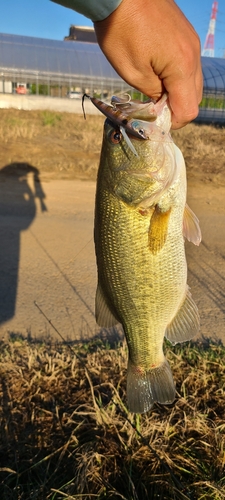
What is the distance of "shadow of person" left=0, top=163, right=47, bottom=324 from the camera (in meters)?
5.09

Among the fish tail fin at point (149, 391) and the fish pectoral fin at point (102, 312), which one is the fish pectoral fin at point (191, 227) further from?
the fish tail fin at point (149, 391)

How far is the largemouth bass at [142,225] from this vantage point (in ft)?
5.87

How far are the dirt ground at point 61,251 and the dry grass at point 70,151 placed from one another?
0.08 meters

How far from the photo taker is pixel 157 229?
5.84ft

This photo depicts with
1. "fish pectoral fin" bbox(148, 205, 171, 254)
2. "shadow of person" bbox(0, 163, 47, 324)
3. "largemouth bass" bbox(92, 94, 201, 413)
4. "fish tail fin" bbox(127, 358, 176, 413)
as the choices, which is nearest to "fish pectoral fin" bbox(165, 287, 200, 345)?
"largemouth bass" bbox(92, 94, 201, 413)

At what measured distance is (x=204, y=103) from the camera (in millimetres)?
27594

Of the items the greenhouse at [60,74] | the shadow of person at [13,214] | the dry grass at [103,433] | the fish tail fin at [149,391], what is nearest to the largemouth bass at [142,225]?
the fish tail fin at [149,391]

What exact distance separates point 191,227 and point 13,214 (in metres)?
6.13

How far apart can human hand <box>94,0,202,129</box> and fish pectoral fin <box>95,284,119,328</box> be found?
0.79 m

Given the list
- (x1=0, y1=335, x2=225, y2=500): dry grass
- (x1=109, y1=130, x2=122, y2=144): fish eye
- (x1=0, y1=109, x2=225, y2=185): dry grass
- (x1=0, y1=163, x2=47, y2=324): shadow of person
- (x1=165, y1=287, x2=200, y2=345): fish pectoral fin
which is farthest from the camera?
(x1=0, y1=109, x2=225, y2=185): dry grass

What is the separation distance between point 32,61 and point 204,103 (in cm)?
1002

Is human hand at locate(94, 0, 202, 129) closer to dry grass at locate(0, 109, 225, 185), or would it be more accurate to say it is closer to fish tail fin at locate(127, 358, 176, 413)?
fish tail fin at locate(127, 358, 176, 413)

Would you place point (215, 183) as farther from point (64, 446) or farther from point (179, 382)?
point (64, 446)

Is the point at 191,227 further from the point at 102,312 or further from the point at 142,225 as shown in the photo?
the point at 102,312
